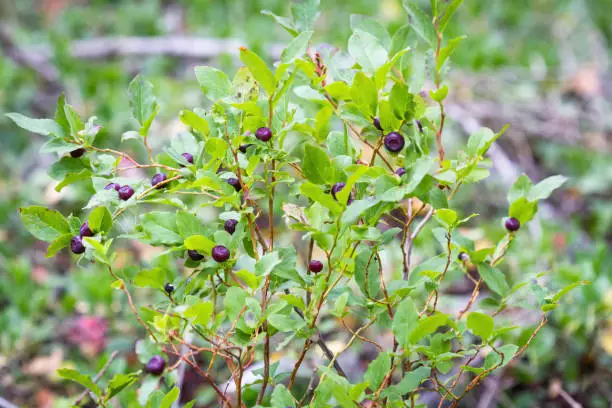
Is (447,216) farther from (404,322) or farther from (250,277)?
(250,277)

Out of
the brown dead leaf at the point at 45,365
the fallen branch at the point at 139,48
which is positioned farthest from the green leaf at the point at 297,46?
the fallen branch at the point at 139,48

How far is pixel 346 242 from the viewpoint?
0.94 meters

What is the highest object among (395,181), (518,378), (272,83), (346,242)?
(272,83)

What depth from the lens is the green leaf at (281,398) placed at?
3.16 ft

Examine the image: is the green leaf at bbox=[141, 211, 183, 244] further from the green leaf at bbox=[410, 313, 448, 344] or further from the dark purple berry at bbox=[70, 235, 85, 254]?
the green leaf at bbox=[410, 313, 448, 344]

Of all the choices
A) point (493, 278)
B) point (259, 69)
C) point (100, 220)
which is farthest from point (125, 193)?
point (493, 278)

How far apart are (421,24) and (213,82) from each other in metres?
0.35

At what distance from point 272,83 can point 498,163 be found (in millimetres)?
1831

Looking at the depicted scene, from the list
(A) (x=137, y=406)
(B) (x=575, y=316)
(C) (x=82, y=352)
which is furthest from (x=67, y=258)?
(B) (x=575, y=316)

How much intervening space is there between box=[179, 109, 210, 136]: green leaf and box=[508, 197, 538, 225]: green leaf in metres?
0.50

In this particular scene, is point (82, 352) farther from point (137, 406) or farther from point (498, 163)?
point (498, 163)

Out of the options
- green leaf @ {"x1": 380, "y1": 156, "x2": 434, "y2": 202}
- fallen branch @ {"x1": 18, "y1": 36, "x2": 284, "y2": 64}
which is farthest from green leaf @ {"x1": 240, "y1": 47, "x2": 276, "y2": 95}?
fallen branch @ {"x1": 18, "y1": 36, "x2": 284, "y2": 64}

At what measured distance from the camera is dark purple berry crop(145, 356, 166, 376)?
3.59 ft

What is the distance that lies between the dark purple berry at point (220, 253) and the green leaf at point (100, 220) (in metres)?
0.17
